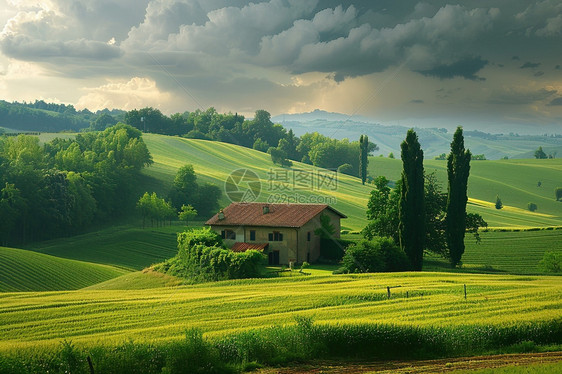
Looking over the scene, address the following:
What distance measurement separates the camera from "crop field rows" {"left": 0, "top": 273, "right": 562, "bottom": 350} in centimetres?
2333

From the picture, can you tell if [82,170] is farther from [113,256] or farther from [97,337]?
[97,337]

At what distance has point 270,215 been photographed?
5947cm

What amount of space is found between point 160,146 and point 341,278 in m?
114

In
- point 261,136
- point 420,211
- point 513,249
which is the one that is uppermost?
point 261,136

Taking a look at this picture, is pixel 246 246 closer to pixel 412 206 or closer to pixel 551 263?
pixel 412 206

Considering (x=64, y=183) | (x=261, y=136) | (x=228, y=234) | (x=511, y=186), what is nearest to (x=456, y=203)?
(x=228, y=234)

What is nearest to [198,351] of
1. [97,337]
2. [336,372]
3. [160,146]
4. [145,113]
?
[336,372]

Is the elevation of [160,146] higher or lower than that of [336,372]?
higher

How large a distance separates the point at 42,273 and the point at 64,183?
119 ft

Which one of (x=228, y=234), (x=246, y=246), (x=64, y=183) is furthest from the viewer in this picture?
(x=64, y=183)

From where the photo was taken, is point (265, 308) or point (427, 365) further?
point (265, 308)

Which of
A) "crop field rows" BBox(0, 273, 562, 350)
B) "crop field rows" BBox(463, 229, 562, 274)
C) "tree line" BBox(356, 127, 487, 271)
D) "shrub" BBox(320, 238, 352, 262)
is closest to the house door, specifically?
"shrub" BBox(320, 238, 352, 262)

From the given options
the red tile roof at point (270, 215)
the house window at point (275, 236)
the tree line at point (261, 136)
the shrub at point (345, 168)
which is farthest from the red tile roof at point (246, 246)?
the shrub at point (345, 168)

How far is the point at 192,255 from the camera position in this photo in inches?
1980
